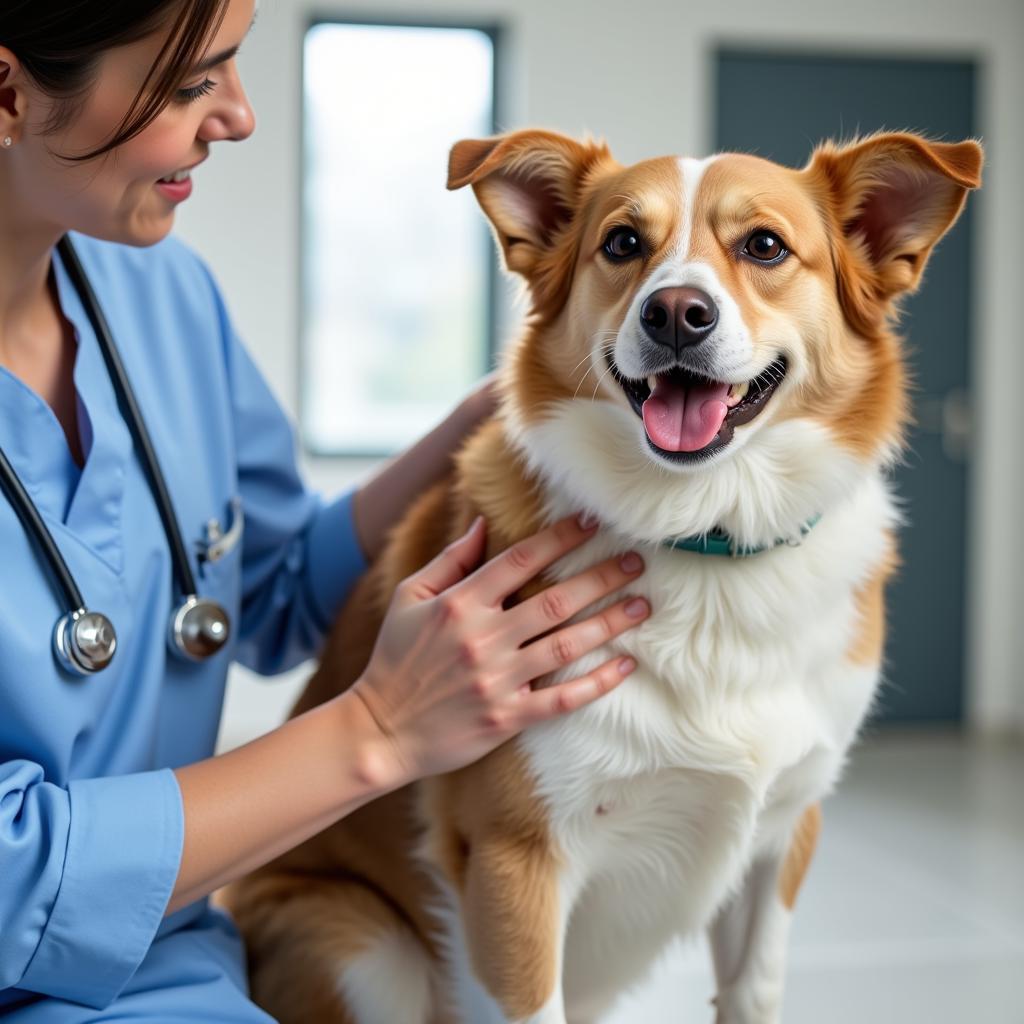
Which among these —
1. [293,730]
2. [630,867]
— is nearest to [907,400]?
[630,867]

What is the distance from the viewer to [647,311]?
1091 millimetres

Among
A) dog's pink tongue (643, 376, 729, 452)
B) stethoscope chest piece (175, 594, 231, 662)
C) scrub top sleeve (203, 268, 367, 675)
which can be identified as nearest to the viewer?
dog's pink tongue (643, 376, 729, 452)

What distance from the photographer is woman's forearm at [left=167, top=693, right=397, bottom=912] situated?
1074 mm

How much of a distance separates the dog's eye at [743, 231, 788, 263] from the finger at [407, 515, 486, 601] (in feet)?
1.20

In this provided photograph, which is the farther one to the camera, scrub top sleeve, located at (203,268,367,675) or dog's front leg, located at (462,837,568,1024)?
scrub top sleeve, located at (203,268,367,675)

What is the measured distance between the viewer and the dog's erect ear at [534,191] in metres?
1.27

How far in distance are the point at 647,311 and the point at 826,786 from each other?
51 cm

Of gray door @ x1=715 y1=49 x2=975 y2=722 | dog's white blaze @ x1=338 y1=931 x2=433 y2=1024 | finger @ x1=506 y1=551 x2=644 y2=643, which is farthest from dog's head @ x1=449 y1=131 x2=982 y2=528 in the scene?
gray door @ x1=715 y1=49 x2=975 y2=722

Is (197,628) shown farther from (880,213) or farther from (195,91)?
(880,213)

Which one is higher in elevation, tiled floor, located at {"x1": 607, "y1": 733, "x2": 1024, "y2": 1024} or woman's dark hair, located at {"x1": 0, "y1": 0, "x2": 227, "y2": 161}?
woman's dark hair, located at {"x1": 0, "y1": 0, "x2": 227, "y2": 161}

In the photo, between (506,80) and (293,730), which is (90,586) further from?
(506,80)

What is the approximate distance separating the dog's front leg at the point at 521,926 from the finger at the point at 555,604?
20 cm

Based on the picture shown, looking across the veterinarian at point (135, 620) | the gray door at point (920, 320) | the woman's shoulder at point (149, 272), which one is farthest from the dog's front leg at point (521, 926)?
the gray door at point (920, 320)

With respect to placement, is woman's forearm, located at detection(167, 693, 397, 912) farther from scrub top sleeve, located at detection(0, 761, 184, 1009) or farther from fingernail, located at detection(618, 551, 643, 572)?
fingernail, located at detection(618, 551, 643, 572)
